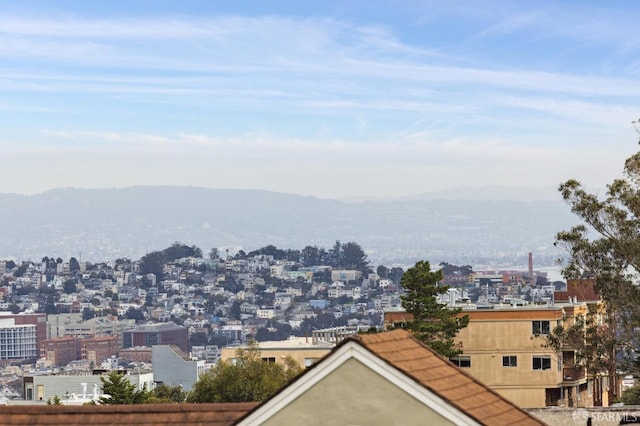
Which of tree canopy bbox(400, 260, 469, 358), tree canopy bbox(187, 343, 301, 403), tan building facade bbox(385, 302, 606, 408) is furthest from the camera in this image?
tan building facade bbox(385, 302, 606, 408)

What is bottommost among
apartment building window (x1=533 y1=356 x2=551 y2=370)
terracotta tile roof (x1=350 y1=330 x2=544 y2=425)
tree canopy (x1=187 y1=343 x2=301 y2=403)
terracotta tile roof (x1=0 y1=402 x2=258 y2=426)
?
tree canopy (x1=187 y1=343 x2=301 y2=403)

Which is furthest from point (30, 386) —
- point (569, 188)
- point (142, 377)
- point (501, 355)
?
point (569, 188)

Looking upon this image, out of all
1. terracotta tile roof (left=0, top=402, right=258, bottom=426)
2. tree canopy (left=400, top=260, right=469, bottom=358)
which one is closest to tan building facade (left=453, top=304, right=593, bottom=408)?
tree canopy (left=400, top=260, right=469, bottom=358)

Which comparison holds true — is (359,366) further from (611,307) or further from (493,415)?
(611,307)

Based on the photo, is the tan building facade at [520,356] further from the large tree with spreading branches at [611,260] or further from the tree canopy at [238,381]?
the large tree with spreading branches at [611,260]

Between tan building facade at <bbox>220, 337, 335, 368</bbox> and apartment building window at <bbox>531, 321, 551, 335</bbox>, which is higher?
apartment building window at <bbox>531, 321, 551, 335</bbox>

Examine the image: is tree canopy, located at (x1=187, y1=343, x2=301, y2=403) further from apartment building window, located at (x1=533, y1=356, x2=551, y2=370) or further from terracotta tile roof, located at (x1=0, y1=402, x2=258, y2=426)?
terracotta tile roof, located at (x1=0, y1=402, x2=258, y2=426)

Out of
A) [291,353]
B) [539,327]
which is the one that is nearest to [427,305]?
[539,327]
